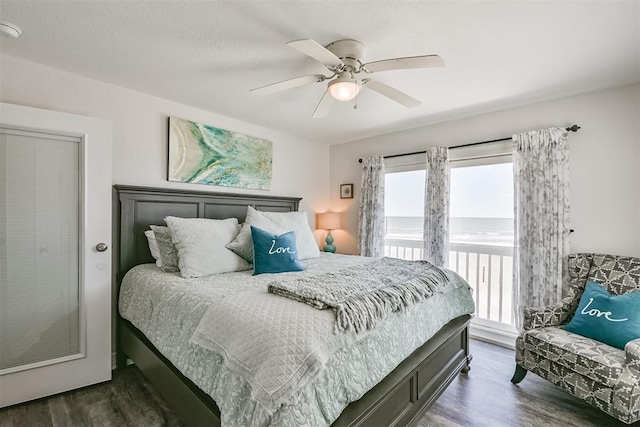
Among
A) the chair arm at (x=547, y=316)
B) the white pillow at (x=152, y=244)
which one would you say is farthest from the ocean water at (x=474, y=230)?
the white pillow at (x=152, y=244)

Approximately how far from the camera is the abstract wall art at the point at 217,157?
9.55ft

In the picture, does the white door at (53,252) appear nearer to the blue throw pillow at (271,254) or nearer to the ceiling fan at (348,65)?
the blue throw pillow at (271,254)

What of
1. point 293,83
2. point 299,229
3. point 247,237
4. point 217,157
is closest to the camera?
point 293,83

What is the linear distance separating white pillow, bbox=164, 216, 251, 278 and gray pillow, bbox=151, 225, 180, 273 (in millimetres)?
100

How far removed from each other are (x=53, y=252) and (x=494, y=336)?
13.2 ft

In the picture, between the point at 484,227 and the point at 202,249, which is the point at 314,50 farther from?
the point at 484,227

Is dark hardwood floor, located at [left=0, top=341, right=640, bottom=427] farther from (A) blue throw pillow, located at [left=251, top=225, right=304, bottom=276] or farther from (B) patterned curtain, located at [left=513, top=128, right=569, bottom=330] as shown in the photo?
(A) blue throw pillow, located at [left=251, top=225, right=304, bottom=276]

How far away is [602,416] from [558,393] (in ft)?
0.85

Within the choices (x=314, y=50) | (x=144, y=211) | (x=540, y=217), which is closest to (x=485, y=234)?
(x=540, y=217)

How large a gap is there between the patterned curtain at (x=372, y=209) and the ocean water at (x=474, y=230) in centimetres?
33

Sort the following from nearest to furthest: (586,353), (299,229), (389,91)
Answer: (586,353) → (389,91) → (299,229)

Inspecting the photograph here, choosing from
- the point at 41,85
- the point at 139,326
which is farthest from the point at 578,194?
the point at 41,85

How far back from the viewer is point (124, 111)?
2596mm

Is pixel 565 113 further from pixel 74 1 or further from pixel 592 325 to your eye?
pixel 74 1
